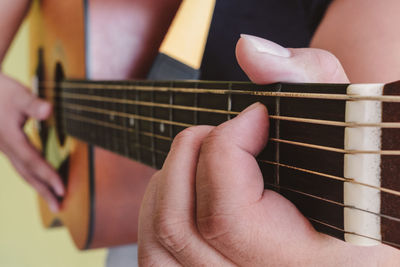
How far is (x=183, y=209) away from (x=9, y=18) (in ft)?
2.81

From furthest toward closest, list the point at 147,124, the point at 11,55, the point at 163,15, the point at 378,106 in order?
the point at 11,55
the point at 163,15
the point at 147,124
the point at 378,106

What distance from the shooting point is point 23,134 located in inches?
39.3

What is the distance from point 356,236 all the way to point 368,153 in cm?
6

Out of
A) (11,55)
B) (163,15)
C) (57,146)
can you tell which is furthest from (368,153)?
(11,55)

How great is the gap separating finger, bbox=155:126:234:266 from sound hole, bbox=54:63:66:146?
71 centimetres

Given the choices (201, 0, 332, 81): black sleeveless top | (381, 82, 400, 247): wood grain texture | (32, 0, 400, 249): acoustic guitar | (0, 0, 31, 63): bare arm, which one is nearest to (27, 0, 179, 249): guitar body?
(32, 0, 400, 249): acoustic guitar

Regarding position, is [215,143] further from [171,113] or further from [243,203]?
[171,113]

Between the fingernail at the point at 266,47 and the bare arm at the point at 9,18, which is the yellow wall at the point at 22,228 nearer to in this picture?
the bare arm at the point at 9,18

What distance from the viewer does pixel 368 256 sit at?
31cm

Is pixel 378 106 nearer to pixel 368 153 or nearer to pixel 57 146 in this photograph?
pixel 368 153

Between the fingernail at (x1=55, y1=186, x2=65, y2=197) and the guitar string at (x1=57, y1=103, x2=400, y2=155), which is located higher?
the guitar string at (x1=57, y1=103, x2=400, y2=155)

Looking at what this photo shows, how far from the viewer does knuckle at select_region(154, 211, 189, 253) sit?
1.09 ft

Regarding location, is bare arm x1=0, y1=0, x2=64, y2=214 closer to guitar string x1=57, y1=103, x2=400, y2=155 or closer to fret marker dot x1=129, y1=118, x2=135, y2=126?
guitar string x1=57, y1=103, x2=400, y2=155

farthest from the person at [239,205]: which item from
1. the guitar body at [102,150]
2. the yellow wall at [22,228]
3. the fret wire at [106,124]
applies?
the yellow wall at [22,228]
